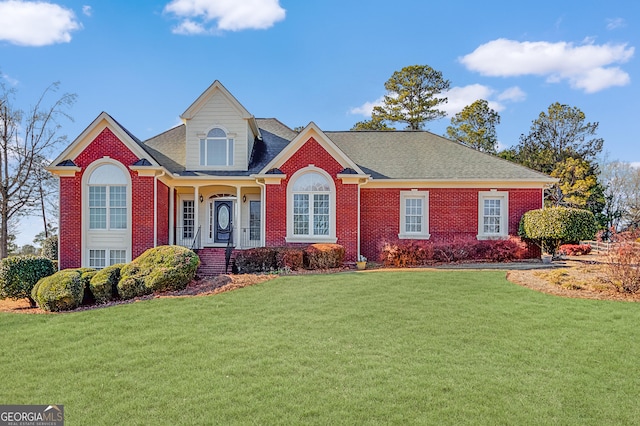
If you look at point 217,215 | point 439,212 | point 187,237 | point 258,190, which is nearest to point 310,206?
point 258,190

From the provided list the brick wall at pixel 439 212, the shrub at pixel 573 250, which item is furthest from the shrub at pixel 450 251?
the shrub at pixel 573 250

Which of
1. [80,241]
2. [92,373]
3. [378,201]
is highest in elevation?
[378,201]

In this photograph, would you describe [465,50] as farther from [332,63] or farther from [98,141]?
[98,141]

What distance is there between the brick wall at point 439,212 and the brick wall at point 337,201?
179cm

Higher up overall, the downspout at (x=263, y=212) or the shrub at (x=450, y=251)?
the downspout at (x=263, y=212)

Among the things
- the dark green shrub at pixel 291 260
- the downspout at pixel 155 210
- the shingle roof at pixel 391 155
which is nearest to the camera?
the dark green shrub at pixel 291 260

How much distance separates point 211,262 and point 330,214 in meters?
5.24

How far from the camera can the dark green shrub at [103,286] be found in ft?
38.1

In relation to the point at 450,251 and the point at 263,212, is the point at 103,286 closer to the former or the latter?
the point at 263,212

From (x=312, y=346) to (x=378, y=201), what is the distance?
40.1 ft

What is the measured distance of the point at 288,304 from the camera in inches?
383

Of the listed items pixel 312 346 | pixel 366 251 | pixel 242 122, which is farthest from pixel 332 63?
pixel 312 346

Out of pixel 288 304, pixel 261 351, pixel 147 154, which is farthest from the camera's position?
pixel 147 154

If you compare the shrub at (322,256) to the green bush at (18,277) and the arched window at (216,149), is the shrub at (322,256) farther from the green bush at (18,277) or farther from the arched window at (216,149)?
the green bush at (18,277)
